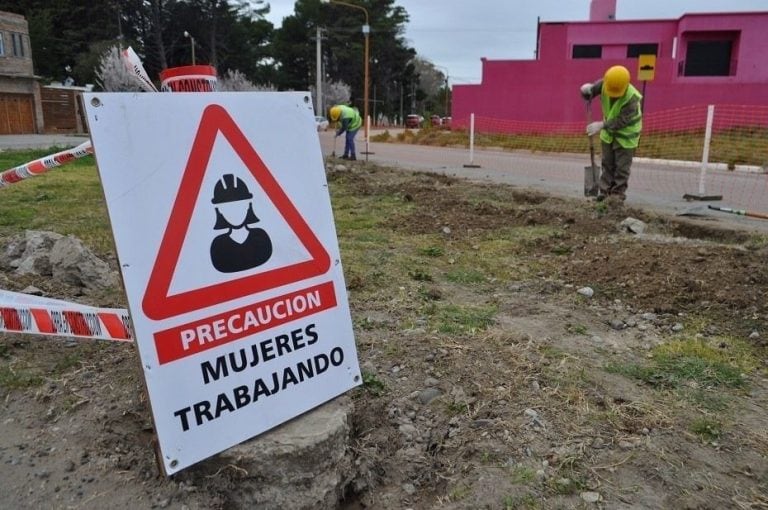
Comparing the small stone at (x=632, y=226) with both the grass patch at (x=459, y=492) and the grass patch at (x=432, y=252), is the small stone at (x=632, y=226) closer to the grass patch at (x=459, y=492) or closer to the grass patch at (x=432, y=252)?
the grass patch at (x=432, y=252)

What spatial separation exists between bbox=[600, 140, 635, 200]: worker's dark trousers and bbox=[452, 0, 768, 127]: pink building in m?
18.9

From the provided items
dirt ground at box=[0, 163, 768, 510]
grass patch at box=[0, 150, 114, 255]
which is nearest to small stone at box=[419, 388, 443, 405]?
dirt ground at box=[0, 163, 768, 510]

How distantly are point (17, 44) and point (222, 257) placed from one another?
50.5 m

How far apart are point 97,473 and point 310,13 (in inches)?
2924

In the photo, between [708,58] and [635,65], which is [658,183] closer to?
[635,65]

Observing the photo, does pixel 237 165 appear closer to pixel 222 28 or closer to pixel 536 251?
pixel 536 251

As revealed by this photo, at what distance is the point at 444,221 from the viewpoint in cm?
720

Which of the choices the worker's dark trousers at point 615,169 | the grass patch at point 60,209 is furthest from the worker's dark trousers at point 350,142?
the worker's dark trousers at point 615,169

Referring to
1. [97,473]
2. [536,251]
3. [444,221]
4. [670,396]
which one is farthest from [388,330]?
[444,221]

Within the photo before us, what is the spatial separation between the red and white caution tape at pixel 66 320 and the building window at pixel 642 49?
1267 inches

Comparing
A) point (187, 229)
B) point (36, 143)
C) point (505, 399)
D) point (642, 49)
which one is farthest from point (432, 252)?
point (642, 49)

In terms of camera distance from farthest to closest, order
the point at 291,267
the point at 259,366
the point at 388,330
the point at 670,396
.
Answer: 1. the point at 388,330
2. the point at 670,396
3. the point at 291,267
4. the point at 259,366

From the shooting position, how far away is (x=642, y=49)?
3036 cm

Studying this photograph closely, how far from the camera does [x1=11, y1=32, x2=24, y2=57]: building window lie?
140ft
